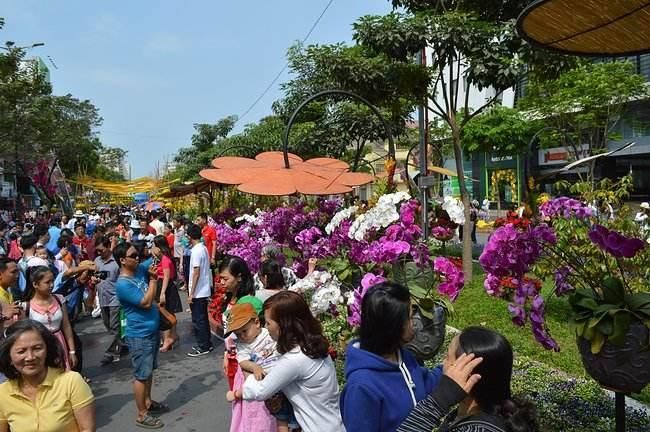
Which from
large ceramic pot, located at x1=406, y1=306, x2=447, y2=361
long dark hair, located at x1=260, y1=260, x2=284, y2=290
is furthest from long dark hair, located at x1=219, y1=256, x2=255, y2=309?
large ceramic pot, located at x1=406, y1=306, x2=447, y2=361

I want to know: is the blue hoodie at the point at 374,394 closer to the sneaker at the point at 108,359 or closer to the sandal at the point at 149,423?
the sandal at the point at 149,423

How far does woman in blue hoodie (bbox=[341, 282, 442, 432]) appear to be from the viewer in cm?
201

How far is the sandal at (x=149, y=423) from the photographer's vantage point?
4.64 m

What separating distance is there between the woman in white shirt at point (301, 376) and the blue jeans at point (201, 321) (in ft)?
14.2

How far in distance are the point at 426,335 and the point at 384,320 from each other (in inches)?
38.4

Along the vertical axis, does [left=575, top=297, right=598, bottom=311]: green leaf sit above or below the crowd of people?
above

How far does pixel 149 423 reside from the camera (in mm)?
4645

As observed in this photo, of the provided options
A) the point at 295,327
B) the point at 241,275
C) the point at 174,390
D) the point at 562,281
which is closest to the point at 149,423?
the point at 174,390

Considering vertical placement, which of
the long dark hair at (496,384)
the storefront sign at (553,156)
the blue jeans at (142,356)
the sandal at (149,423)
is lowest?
the sandal at (149,423)

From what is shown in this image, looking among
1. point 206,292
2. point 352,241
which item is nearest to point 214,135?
point 206,292

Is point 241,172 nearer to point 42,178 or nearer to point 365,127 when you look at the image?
point 365,127

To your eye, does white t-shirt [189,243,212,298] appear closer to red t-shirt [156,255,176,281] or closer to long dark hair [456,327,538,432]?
red t-shirt [156,255,176,281]

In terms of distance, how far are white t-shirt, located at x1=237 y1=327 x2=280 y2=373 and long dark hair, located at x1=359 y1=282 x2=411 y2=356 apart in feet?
3.20

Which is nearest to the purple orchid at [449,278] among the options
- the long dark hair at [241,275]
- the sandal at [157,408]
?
the long dark hair at [241,275]
